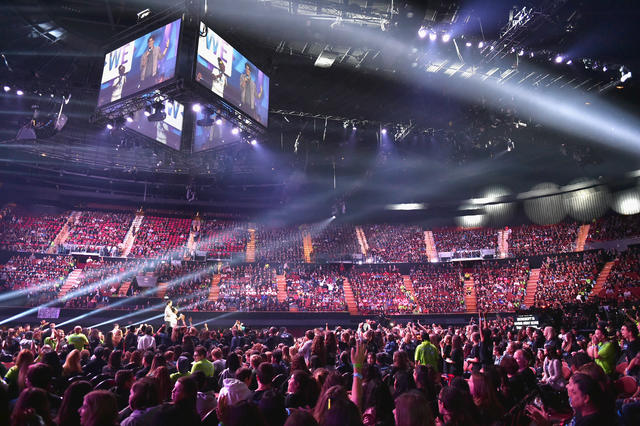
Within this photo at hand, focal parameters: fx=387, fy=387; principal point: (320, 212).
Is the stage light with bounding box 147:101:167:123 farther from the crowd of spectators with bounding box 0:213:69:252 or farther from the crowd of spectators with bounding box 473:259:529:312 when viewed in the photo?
the crowd of spectators with bounding box 473:259:529:312

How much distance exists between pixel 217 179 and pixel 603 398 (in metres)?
27.6

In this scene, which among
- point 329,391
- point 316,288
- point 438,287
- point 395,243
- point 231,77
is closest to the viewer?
point 329,391

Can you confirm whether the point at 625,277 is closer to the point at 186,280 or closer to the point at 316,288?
the point at 316,288

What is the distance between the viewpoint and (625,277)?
23.0m

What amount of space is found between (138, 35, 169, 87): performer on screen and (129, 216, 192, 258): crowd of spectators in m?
20.2

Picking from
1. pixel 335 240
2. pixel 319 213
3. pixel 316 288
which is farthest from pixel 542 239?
pixel 319 213

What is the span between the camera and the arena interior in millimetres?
4707

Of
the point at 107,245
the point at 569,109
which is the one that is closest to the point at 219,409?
the point at 569,109

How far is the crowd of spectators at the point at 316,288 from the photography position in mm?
25431

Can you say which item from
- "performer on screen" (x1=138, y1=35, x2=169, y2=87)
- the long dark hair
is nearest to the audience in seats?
"performer on screen" (x1=138, y1=35, x2=169, y2=87)

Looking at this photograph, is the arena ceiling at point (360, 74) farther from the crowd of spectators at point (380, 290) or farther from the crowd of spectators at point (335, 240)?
the crowd of spectators at point (380, 290)

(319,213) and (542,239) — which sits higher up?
(319,213)

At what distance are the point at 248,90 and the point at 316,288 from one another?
60.0ft

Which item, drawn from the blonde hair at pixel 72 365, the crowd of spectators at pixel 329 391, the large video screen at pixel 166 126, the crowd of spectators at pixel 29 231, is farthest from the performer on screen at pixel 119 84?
the crowd of spectators at pixel 29 231
